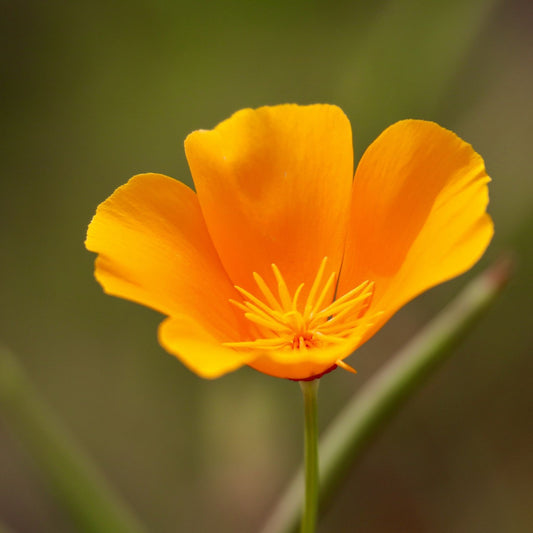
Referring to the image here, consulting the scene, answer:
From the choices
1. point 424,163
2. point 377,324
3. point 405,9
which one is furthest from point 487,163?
point 377,324

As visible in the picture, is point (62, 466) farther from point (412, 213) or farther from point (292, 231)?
point (412, 213)

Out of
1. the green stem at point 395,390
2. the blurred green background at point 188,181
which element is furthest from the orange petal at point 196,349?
the blurred green background at point 188,181

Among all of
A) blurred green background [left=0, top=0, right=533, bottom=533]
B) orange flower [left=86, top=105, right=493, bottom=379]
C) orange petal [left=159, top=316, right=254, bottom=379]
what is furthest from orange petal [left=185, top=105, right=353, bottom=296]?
blurred green background [left=0, top=0, right=533, bottom=533]

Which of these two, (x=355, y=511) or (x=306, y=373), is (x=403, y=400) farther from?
(x=355, y=511)

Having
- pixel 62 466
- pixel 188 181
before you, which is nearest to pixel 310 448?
pixel 62 466

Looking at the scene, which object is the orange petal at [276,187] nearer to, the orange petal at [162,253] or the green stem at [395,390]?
the orange petal at [162,253]

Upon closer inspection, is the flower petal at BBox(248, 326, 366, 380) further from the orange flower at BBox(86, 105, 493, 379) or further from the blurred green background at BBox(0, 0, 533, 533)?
the blurred green background at BBox(0, 0, 533, 533)

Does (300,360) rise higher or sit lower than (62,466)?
higher
